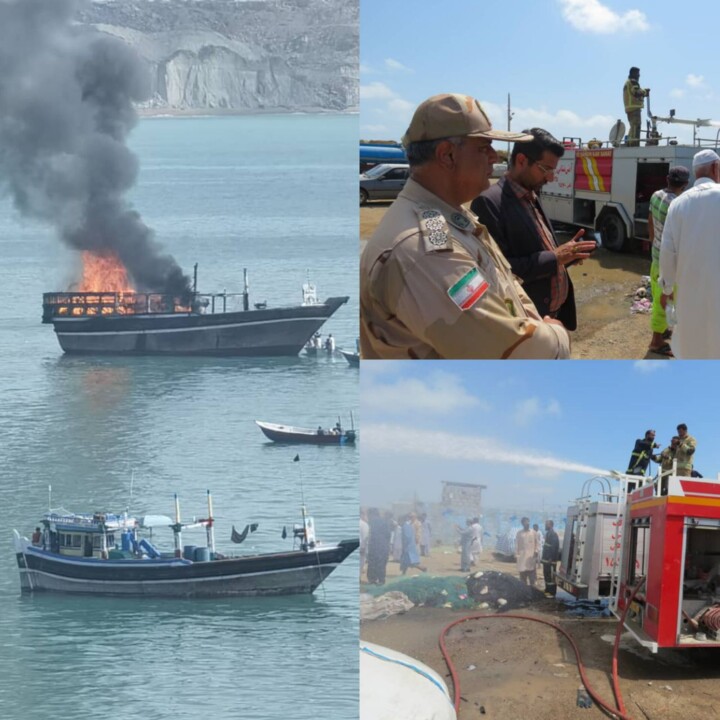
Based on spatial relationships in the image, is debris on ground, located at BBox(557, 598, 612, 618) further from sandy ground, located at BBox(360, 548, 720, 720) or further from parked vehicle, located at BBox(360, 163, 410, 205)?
parked vehicle, located at BBox(360, 163, 410, 205)

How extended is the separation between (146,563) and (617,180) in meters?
8.75

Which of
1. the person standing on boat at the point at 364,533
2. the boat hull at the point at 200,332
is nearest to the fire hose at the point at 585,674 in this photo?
the person standing on boat at the point at 364,533

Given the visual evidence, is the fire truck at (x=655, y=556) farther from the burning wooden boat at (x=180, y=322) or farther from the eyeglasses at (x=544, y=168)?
the burning wooden boat at (x=180, y=322)

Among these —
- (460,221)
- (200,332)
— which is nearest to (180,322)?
(200,332)

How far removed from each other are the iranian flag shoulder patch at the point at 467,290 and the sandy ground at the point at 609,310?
4.46 metres

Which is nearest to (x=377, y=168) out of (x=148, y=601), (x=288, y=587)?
(x=288, y=587)

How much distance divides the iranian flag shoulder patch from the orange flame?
1646cm

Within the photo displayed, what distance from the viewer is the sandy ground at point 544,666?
4.63m

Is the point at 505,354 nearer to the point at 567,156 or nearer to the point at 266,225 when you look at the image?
the point at 567,156

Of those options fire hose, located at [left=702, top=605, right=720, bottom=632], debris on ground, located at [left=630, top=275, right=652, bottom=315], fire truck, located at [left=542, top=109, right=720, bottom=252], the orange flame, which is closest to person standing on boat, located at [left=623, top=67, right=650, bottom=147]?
fire truck, located at [left=542, top=109, right=720, bottom=252]

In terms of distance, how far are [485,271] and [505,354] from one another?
161 millimetres

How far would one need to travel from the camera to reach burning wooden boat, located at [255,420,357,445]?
14.8 meters

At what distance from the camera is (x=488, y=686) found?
5016 mm

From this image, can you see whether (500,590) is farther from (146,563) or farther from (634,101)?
(146,563)
